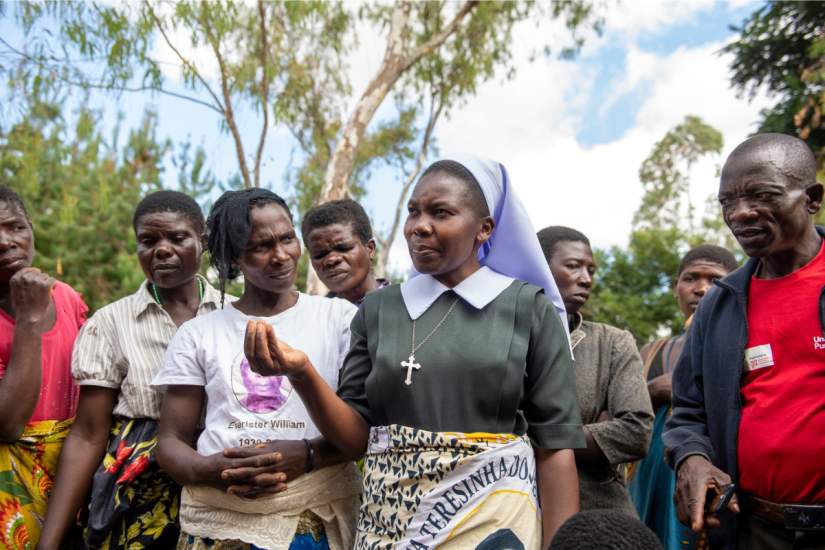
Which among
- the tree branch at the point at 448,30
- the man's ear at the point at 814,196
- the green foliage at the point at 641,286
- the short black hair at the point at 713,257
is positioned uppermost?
the tree branch at the point at 448,30

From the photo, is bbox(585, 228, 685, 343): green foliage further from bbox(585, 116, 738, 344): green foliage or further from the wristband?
the wristband

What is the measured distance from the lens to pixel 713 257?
14.1 feet

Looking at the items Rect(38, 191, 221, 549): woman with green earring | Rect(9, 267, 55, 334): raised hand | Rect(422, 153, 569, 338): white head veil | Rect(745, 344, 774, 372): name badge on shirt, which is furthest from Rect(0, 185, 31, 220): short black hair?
Rect(745, 344, 774, 372): name badge on shirt

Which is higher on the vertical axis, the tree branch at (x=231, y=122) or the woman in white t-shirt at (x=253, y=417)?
the tree branch at (x=231, y=122)

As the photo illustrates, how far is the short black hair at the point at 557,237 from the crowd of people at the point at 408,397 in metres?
0.74

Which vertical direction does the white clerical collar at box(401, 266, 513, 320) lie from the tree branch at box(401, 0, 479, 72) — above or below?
below

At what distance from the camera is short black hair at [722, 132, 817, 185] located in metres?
2.45

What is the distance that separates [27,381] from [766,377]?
2448 mm

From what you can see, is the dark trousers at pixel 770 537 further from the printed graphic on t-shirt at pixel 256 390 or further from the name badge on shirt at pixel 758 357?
the printed graphic on t-shirt at pixel 256 390

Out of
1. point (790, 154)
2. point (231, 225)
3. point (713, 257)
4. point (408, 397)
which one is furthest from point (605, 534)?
point (713, 257)

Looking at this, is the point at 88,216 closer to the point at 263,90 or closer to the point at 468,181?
the point at 263,90

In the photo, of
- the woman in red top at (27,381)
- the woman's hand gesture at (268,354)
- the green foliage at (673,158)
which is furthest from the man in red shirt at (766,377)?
the green foliage at (673,158)

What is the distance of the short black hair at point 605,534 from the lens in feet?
5.43

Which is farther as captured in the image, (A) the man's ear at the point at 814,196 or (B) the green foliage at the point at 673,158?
(B) the green foliage at the point at 673,158
